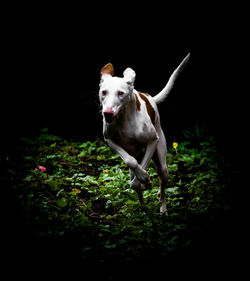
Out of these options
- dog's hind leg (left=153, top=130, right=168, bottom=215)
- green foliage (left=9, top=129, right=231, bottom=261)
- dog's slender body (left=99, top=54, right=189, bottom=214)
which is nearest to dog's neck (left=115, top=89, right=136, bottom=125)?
dog's slender body (left=99, top=54, right=189, bottom=214)

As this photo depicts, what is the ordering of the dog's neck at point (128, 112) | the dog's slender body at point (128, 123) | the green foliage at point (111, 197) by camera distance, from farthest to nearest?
the dog's neck at point (128, 112)
the dog's slender body at point (128, 123)
the green foliage at point (111, 197)

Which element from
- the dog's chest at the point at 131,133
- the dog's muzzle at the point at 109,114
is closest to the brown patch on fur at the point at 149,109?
the dog's chest at the point at 131,133

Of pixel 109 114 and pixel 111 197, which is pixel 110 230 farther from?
pixel 111 197

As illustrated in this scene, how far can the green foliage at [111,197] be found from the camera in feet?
8.52

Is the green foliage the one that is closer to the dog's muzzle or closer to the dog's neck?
the dog's muzzle

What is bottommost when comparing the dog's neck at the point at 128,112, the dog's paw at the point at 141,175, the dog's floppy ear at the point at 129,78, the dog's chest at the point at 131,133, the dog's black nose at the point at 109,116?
the dog's paw at the point at 141,175

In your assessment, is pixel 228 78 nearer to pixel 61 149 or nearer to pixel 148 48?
pixel 148 48

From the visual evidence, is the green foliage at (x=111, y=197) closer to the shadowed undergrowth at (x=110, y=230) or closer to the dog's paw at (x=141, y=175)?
the shadowed undergrowth at (x=110, y=230)

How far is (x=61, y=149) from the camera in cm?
745

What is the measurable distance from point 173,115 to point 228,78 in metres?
2.42

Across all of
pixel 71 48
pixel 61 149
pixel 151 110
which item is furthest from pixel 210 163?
A: pixel 71 48

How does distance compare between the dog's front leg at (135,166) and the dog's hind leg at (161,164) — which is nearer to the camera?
the dog's front leg at (135,166)

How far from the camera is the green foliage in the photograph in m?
2.60

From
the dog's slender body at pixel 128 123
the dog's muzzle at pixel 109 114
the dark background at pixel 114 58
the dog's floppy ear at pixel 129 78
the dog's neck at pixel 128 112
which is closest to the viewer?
the dog's muzzle at pixel 109 114
